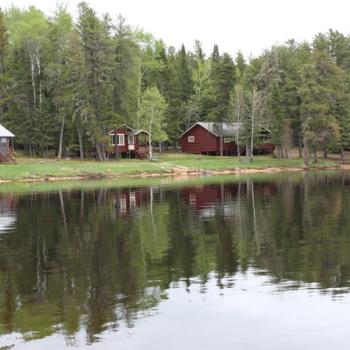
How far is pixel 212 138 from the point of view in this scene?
314 ft

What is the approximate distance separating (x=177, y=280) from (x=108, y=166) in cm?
5655

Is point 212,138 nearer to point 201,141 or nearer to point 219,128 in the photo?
point 201,141

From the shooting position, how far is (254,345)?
1056 cm

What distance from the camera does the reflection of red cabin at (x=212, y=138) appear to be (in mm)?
94750

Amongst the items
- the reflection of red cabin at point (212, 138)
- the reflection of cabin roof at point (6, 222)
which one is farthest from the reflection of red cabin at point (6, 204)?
the reflection of red cabin at point (212, 138)

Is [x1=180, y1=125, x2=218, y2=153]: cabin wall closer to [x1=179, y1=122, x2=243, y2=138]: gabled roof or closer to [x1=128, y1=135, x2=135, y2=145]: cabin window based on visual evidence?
[x1=179, y1=122, x2=243, y2=138]: gabled roof

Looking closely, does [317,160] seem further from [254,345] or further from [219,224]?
[254,345]

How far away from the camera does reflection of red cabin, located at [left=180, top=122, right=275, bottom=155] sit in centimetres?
9475

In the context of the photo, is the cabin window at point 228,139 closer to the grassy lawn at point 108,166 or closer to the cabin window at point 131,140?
the grassy lawn at point 108,166

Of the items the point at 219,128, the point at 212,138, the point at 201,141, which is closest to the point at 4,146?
the point at 201,141

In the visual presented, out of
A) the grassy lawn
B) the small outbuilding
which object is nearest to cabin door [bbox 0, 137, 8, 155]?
the small outbuilding

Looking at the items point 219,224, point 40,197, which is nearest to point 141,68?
point 40,197

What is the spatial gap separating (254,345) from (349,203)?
25.3 meters

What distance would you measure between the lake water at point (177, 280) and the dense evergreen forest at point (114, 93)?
47.3m
